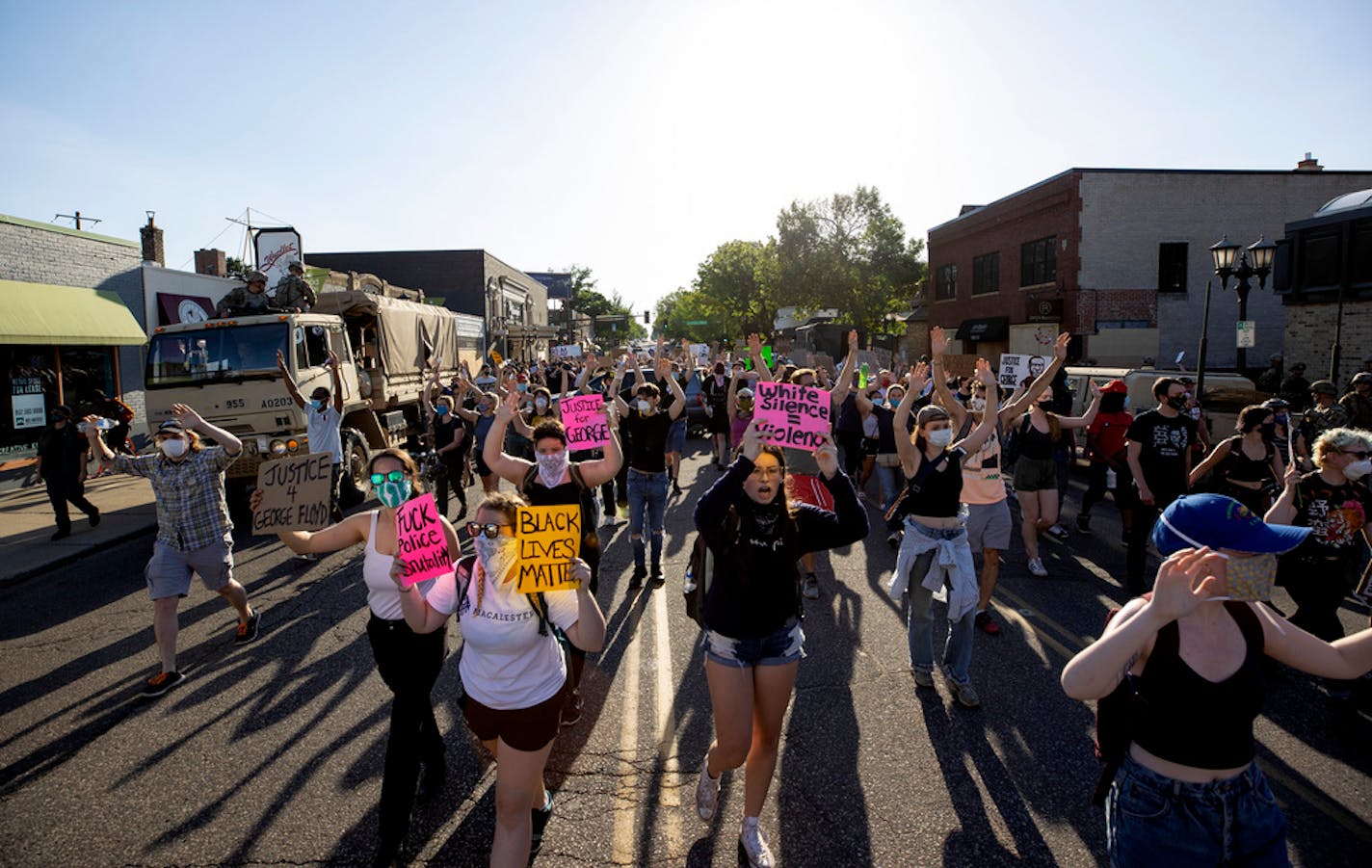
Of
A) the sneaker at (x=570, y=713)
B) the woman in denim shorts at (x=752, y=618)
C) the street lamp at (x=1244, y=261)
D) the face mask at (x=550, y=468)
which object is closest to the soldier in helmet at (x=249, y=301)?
the face mask at (x=550, y=468)

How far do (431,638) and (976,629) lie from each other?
14.8 ft

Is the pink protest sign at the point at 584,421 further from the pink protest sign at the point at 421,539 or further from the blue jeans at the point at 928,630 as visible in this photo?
the pink protest sign at the point at 421,539

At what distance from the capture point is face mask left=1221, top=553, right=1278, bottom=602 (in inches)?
84.7

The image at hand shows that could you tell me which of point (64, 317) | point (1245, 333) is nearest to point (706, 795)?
point (1245, 333)

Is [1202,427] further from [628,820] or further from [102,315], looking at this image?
[102,315]

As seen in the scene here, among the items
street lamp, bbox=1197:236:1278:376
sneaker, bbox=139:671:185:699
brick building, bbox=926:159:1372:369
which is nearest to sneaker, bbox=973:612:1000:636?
sneaker, bbox=139:671:185:699

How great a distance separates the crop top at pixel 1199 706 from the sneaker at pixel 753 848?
1.78 m

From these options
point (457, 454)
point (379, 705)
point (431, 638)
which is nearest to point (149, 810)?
point (379, 705)

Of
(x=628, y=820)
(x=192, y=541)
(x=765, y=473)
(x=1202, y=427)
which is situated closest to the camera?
(x=765, y=473)

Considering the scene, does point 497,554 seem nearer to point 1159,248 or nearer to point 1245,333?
point 1245,333

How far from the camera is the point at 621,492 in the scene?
1173cm

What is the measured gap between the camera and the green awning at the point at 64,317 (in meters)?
→ 14.6

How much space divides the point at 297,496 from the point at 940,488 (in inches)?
158

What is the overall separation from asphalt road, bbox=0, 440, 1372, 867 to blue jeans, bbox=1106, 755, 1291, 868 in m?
1.27
